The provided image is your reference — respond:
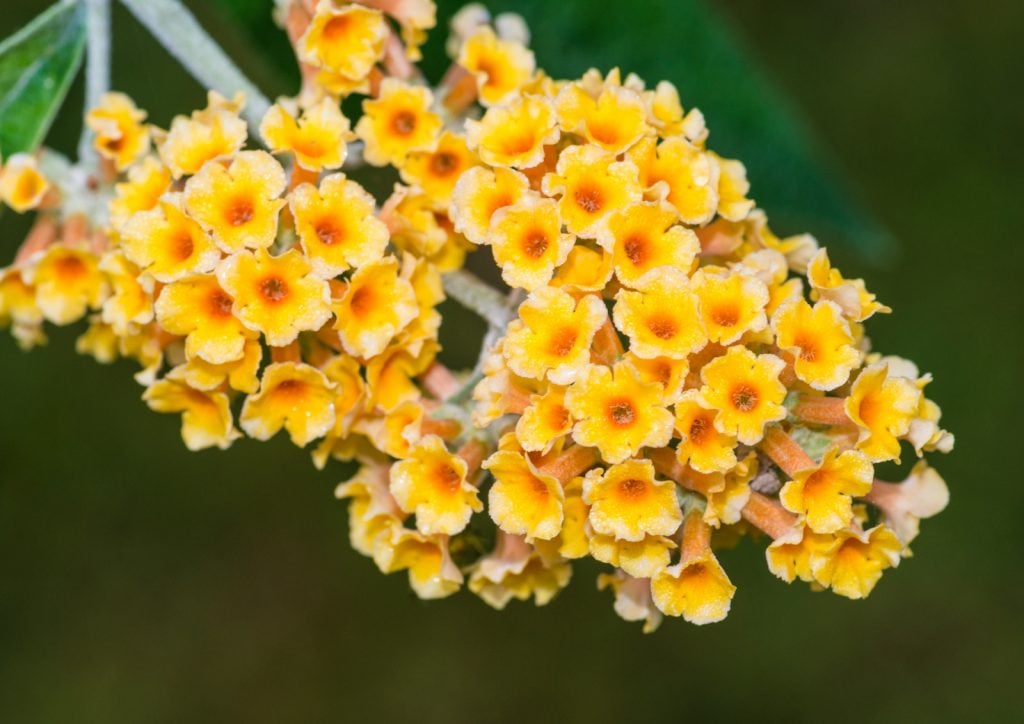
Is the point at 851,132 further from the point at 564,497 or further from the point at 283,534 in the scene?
the point at 564,497

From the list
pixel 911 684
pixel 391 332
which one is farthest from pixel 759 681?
pixel 391 332

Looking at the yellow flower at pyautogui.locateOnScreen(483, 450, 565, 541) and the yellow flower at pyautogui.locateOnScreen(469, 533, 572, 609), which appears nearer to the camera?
the yellow flower at pyautogui.locateOnScreen(483, 450, 565, 541)

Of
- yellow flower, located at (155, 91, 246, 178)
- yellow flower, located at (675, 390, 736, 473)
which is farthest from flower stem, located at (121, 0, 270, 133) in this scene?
yellow flower, located at (675, 390, 736, 473)

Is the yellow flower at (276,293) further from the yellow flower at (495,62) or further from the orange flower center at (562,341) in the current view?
the yellow flower at (495,62)

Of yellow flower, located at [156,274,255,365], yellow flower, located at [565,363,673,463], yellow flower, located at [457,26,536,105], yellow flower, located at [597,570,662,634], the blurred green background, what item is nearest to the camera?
yellow flower, located at [565,363,673,463]

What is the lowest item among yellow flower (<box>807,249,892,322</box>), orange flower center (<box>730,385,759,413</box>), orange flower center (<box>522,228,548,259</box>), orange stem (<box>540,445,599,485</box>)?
yellow flower (<box>807,249,892,322</box>)

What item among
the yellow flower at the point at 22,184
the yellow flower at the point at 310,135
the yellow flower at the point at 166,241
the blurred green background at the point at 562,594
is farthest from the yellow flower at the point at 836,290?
the blurred green background at the point at 562,594

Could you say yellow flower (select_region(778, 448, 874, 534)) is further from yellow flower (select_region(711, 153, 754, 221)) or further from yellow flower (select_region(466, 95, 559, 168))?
yellow flower (select_region(466, 95, 559, 168))

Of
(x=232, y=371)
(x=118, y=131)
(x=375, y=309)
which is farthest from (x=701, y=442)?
(x=118, y=131)
